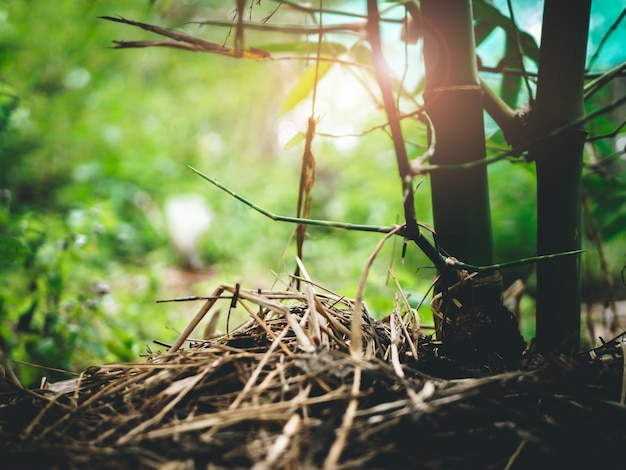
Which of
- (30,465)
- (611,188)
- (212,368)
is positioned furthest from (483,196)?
(611,188)

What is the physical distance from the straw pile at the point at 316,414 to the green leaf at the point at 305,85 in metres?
0.52

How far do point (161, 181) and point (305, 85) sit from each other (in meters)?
5.65

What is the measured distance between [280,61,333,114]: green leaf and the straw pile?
521 mm

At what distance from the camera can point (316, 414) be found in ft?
1.25

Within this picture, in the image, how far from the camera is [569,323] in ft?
1.85

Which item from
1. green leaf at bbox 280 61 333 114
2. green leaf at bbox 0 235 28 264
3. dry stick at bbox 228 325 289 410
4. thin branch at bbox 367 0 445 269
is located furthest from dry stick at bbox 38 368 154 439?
green leaf at bbox 0 235 28 264

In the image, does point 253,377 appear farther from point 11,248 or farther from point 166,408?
point 11,248

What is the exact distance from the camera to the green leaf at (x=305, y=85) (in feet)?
2.59

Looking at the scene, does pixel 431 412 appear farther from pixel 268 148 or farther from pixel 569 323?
pixel 268 148

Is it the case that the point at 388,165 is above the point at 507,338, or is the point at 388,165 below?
above

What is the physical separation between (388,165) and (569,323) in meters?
3.81

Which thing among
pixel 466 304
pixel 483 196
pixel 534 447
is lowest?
pixel 534 447

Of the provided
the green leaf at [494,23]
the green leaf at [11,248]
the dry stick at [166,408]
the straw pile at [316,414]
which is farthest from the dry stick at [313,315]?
the green leaf at [11,248]

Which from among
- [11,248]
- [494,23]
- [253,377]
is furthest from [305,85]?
[11,248]
